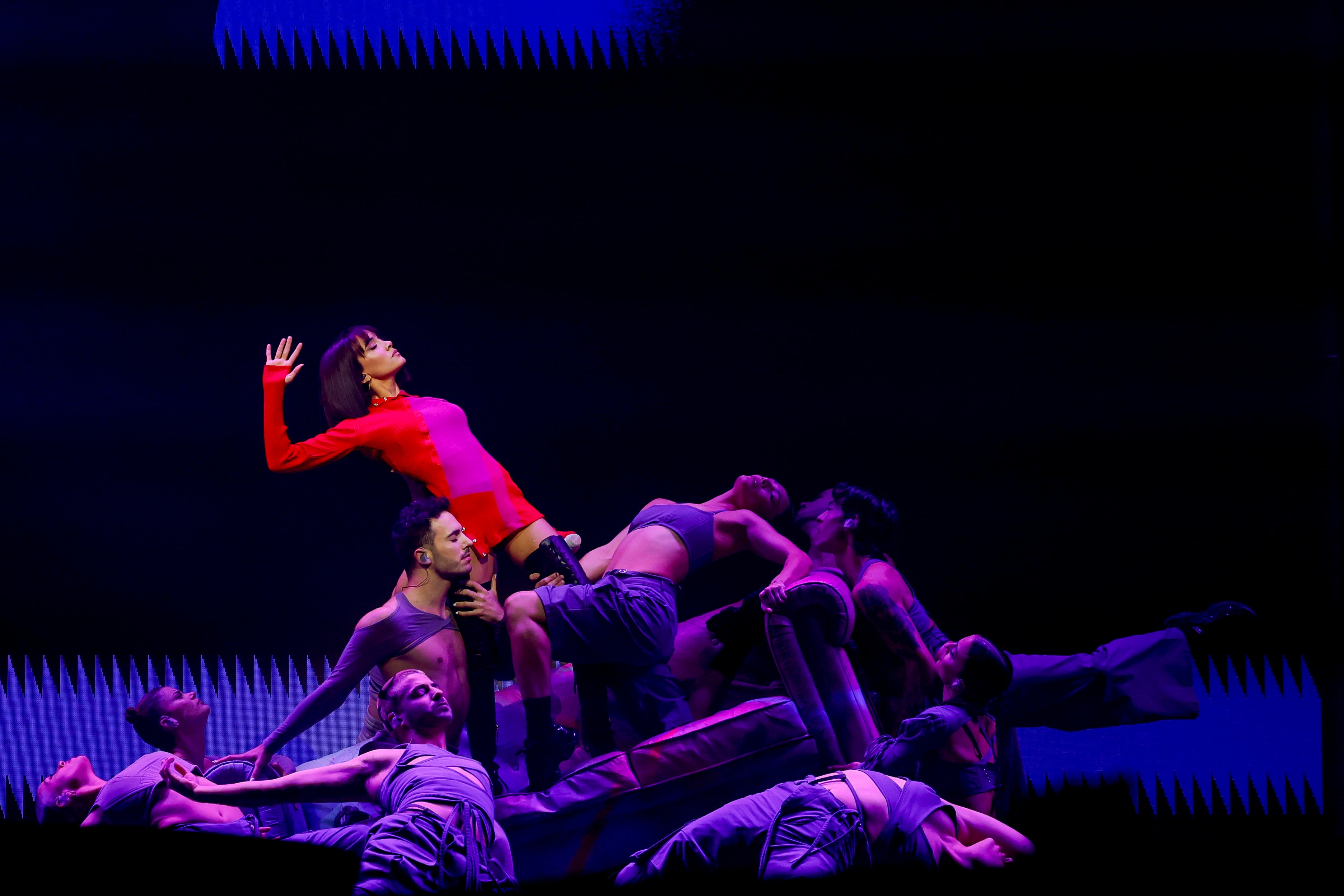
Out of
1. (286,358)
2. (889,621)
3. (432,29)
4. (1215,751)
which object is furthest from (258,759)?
(1215,751)

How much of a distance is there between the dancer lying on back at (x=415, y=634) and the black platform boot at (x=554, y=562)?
0.60 ft

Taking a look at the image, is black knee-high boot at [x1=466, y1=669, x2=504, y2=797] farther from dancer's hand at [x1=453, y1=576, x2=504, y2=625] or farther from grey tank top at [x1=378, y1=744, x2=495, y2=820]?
dancer's hand at [x1=453, y1=576, x2=504, y2=625]

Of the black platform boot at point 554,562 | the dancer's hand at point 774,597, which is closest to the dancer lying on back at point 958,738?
the dancer's hand at point 774,597

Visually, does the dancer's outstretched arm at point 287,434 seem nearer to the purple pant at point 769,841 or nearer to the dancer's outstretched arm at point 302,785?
the dancer's outstretched arm at point 302,785

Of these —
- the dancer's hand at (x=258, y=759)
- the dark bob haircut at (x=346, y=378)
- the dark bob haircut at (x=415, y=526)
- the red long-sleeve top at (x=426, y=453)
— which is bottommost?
the dancer's hand at (x=258, y=759)

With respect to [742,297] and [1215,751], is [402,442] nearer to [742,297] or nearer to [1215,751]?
[742,297]

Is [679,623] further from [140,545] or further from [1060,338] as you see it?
[140,545]

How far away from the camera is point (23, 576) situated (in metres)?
3.99

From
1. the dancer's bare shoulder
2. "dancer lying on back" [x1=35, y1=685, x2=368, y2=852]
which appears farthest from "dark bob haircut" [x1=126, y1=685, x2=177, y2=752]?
the dancer's bare shoulder

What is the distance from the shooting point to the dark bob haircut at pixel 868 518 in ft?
12.8

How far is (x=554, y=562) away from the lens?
379 centimetres

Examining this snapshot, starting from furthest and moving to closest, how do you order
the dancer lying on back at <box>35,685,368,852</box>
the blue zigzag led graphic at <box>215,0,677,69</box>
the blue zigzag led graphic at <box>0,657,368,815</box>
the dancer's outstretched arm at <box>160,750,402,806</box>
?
the blue zigzag led graphic at <box>215,0,677,69</box> → the blue zigzag led graphic at <box>0,657,368,815</box> → the dancer lying on back at <box>35,685,368,852</box> → the dancer's outstretched arm at <box>160,750,402,806</box>

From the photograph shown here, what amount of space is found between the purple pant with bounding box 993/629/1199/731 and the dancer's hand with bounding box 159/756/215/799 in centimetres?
265

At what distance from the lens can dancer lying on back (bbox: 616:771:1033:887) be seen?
137 inches
